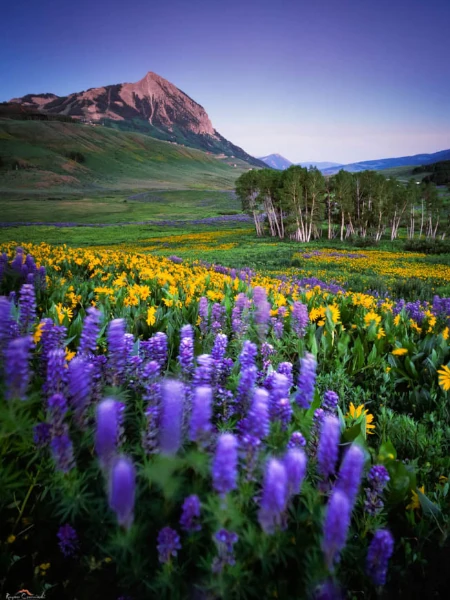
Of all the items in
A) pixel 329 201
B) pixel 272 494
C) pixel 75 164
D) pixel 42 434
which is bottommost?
pixel 42 434

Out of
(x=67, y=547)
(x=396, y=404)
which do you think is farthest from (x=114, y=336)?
(x=396, y=404)

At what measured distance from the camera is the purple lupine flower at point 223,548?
91 cm

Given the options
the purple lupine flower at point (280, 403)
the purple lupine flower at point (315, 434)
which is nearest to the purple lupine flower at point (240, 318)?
the purple lupine flower at point (315, 434)

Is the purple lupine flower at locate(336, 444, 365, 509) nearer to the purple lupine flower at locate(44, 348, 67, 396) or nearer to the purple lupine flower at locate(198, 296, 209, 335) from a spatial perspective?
the purple lupine flower at locate(44, 348, 67, 396)

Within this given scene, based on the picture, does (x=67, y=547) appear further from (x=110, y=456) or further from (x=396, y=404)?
(x=396, y=404)

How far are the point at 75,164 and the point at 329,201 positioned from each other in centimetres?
12764

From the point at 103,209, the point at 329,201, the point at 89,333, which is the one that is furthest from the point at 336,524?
the point at 103,209

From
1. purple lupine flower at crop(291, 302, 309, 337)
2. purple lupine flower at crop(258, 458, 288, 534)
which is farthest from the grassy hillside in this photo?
purple lupine flower at crop(258, 458, 288, 534)

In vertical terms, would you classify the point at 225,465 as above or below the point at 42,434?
above

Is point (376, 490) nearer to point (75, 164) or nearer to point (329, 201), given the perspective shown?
point (329, 201)

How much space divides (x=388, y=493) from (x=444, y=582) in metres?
0.54

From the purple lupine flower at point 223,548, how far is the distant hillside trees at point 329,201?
42271 millimetres

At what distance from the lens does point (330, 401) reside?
2121mm

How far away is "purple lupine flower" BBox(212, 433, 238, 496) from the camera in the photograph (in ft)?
2.95
